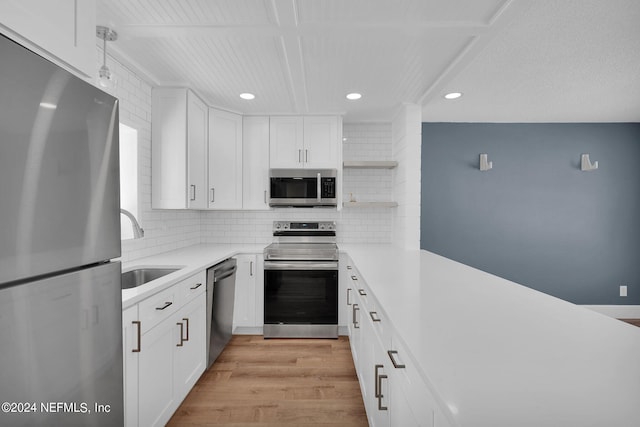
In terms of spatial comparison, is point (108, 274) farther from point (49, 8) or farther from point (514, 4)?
point (514, 4)

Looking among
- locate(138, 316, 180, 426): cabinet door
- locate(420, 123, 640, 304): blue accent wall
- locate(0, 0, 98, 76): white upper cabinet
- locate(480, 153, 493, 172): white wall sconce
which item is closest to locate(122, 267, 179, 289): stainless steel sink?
locate(138, 316, 180, 426): cabinet door

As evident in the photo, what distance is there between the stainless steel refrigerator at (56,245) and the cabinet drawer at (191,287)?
3.58ft

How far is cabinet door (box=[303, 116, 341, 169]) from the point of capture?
356 cm

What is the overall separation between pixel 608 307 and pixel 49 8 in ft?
18.5

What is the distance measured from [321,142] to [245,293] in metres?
1.82

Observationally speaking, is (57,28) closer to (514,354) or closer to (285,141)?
Result: (514,354)

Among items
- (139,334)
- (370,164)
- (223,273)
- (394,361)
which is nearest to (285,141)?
(370,164)

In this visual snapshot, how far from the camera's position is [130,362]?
1.50m

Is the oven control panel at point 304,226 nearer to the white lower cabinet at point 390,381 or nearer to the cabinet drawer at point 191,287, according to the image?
the cabinet drawer at point 191,287

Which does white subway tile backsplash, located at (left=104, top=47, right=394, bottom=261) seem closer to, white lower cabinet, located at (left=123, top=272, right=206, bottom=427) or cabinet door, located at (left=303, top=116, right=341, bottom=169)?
cabinet door, located at (left=303, top=116, right=341, bottom=169)

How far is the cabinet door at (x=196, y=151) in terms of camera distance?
9.43 feet

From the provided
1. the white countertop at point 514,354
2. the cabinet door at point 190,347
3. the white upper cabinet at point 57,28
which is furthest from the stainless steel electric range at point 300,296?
the white upper cabinet at point 57,28

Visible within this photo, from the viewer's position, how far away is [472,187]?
3.99 meters

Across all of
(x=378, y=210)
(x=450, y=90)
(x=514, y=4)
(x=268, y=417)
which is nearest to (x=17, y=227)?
(x=268, y=417)
